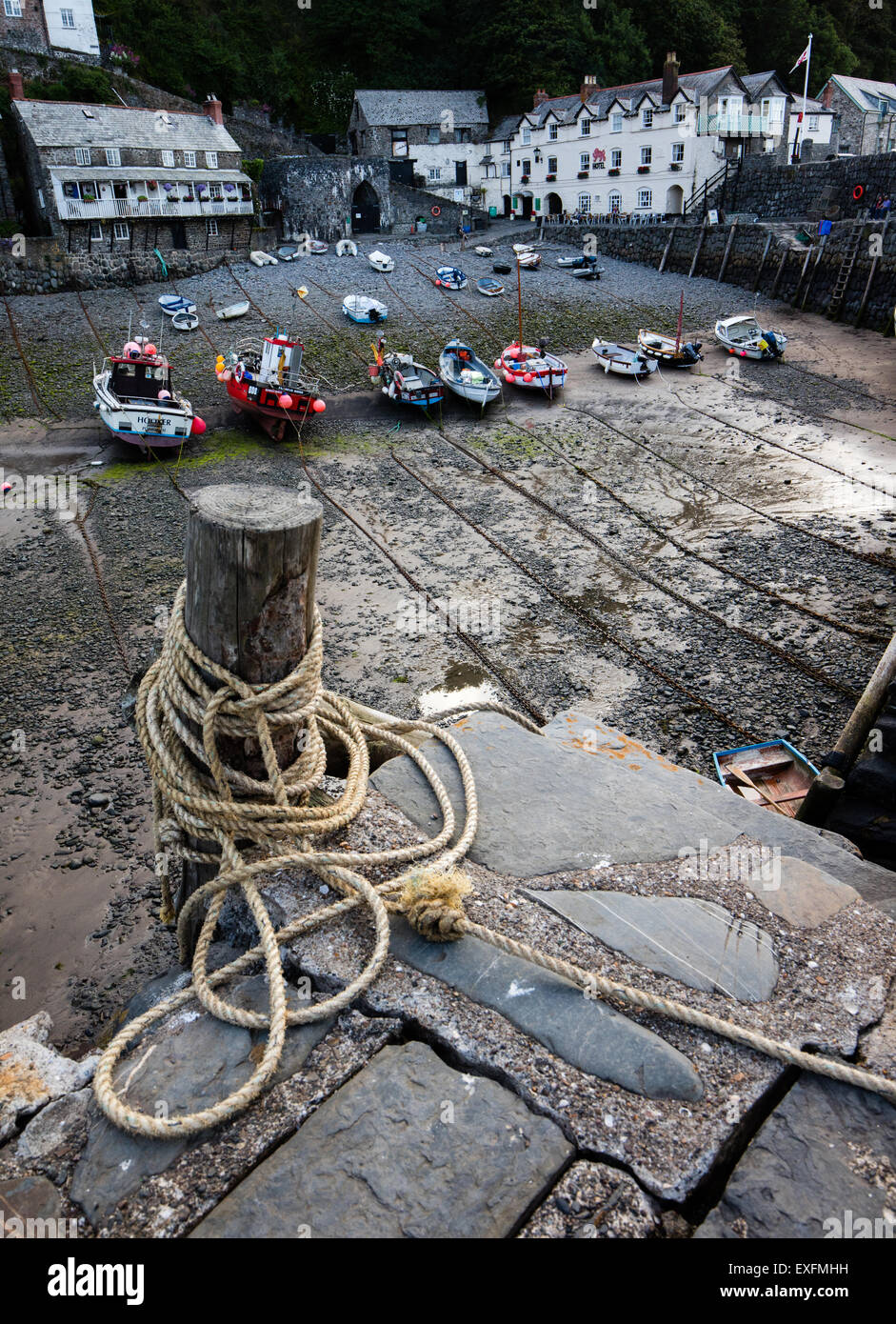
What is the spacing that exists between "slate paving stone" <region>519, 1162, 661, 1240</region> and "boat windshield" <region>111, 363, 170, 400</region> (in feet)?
80.3

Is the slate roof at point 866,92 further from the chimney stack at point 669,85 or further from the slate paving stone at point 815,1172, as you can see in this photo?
the slate paving stone at point 815,1172

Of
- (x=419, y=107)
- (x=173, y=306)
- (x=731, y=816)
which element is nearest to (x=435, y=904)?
(x=731, y=816)

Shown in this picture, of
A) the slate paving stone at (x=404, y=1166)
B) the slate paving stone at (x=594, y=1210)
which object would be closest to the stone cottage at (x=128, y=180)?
the slate paving stone at (x=404, y=1166)

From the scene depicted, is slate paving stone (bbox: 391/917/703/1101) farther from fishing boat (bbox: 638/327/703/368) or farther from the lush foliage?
the lush foliage

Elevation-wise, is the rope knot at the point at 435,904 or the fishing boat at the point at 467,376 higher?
the rope knot at the point at 435,904

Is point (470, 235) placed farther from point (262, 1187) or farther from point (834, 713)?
point (262, 1187)

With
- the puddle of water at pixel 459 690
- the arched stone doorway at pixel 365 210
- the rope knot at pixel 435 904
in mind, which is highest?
the arched stone doorway at pixel 365 210

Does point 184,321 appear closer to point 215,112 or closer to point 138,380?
point 138,380

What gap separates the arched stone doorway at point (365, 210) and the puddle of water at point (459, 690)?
172 ft

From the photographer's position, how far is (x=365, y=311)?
3153 cm

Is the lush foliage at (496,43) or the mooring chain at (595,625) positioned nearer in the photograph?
the mooring chain at (595,625)

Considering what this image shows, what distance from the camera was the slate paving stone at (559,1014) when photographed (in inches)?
104

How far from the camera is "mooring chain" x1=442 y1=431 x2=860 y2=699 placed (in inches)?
510

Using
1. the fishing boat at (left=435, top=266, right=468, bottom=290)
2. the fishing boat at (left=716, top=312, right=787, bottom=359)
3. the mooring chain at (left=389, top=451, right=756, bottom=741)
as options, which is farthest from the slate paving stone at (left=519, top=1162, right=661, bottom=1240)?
the fishing boat at (left=435, top=266, right=468, bottom=290)
